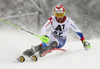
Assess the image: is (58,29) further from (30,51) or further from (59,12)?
(30,51)

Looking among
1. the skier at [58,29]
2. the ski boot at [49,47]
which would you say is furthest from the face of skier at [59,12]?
the ski boot at [49,47]

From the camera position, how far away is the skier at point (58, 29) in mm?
5438

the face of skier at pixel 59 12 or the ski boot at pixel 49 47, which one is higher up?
the face of skier at pixel 59 12

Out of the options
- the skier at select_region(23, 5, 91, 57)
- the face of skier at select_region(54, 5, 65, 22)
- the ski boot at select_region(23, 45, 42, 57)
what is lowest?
the ski boot at select_region(23, 45, 42, 57)

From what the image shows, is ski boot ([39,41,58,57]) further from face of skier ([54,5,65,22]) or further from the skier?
face of skier ([54,5,65,22])

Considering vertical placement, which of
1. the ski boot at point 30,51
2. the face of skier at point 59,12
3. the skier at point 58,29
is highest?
the face of skier at point 59,12

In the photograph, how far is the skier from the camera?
214 inches

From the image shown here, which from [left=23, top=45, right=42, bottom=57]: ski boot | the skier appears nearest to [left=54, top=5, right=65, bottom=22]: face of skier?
the skier

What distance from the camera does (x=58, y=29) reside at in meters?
5.77

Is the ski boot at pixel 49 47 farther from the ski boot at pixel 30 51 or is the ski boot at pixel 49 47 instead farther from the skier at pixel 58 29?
the ski boot at pixel 30 51

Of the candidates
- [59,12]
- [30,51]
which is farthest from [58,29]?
[30,51]

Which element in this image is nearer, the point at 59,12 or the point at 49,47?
the point at 49,47

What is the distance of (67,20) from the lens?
572 cm

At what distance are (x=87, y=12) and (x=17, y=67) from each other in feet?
43.1
